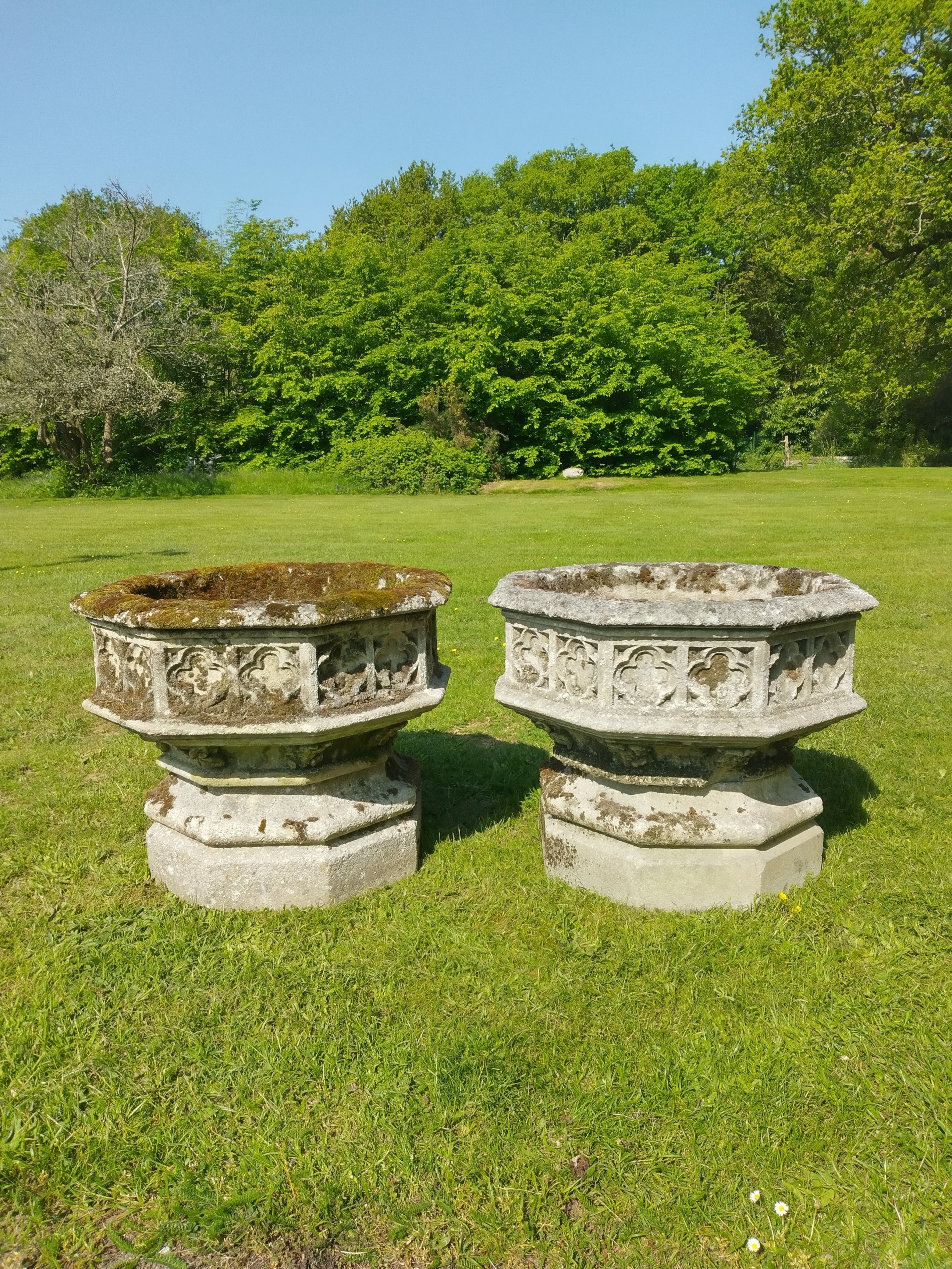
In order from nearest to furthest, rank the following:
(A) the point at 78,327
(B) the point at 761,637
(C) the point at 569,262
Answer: (B) the point at 761,637 < (A) the point at 78,327 < (C) the point at 569,262

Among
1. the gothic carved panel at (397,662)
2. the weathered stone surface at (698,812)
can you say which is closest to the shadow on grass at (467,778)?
the weathered stone surface at (698,812)

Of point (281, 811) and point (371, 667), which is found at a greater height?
point (371, 667)

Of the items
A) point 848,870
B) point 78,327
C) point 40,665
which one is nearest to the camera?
point 848,870

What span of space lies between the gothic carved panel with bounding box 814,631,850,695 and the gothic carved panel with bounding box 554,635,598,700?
82cm

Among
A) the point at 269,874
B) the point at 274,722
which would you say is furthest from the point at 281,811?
the point at 274,722

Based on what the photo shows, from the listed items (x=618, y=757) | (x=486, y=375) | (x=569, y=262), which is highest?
(x=569, y=262)

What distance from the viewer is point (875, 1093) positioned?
7.30ft

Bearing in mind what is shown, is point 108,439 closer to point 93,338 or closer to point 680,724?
point 93,338

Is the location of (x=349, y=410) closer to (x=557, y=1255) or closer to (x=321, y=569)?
(x=321, y=569)

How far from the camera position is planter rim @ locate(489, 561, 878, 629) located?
283 cm

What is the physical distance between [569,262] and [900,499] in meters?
14.9

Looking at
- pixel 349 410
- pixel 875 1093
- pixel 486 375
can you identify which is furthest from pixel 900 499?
pixel 875 1093

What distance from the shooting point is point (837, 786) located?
425 centimetres

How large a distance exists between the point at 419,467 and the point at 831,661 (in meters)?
23.0
